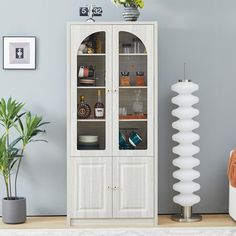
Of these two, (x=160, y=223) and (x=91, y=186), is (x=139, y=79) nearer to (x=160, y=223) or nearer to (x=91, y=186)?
(x=91, y=186)

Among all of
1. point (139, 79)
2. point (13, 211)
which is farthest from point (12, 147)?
point (139, 79)

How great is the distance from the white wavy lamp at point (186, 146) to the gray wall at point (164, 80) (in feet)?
1.03

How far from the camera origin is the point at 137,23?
5203 millimetres

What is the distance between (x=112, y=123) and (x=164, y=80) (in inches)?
31.6

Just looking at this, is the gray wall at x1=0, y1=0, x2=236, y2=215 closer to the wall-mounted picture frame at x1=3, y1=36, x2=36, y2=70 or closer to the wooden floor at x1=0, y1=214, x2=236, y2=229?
the wall-mounted picture frame at x1=3, y1=36, x2=36, y2=70

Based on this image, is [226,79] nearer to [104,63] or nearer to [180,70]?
[180,70]

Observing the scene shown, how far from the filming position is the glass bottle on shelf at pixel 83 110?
5227 millimetres

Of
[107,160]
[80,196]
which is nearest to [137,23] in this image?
[107,160]

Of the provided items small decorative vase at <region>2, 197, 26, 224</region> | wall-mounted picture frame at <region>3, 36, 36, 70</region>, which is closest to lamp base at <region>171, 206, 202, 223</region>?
small decorative vase at <region>2, 197, 26, 224</region>

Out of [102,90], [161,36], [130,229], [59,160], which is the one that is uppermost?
[161,36]

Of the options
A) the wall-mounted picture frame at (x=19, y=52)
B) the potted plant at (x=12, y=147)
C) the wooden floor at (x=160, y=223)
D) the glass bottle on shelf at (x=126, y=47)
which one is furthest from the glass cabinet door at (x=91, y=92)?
the wooden floor at (x=160, y=223)

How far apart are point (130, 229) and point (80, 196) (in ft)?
1.76

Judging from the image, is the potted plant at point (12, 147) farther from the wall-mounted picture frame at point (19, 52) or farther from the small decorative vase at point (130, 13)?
the small decorative vase at point (130, 13)

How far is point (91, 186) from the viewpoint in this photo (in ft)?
17.1
